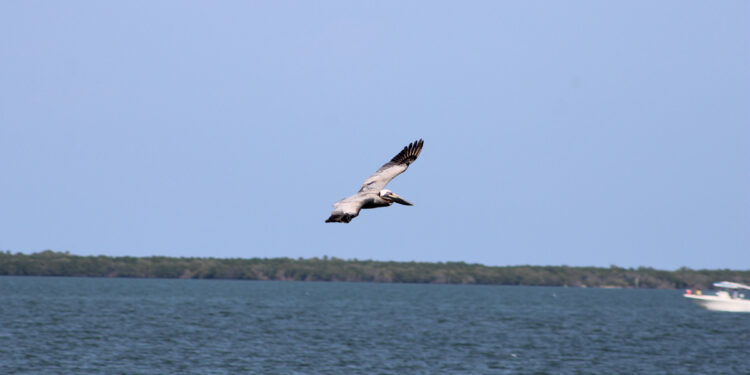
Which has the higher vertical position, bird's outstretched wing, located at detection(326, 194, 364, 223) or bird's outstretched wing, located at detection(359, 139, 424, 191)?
bird's outstretched wing, located at detection(359, 139, 424, 191)

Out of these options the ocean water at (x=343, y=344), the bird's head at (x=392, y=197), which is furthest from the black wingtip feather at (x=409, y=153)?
the ocean water at (x=343, y=344)

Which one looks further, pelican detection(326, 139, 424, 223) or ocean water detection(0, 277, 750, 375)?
ocean water detection(0, 277, 750, 375)

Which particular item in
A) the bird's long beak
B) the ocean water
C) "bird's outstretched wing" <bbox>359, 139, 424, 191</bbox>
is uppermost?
"bird's outstretched wing" <bbox>359, 139, 424, 191</bbox>

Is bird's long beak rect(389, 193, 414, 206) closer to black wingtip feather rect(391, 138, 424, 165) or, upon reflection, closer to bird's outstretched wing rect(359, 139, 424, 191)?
bird's outstretched wing rect(359, 139, 424, 191)

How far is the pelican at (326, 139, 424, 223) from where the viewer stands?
76.4 feet

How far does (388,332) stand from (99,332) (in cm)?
3458

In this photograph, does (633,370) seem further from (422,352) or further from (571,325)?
(571,325)

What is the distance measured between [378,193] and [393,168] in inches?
165

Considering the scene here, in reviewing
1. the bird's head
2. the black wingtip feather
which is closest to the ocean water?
the black wingtip feather

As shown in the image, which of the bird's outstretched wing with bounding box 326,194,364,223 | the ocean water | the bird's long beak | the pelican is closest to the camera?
the bird's outstretched wing with bounding box 326,194,364,223

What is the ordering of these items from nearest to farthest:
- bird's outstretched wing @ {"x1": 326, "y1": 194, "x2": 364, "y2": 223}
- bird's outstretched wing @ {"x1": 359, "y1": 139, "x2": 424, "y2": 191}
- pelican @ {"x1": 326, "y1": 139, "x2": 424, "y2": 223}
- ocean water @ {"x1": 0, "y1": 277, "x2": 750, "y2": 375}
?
bird's outstretched wing @ {"x1": 326, "y1": 194, "x2": 364, "y2": 223}, pelican @ {"x1": 326, "y1": 139, "x2": 424, "y2": 223}, bird's outstretched wing @ {"x1": 359, "y1": 139, "x2": 424, "y2": 191}, ocean water @ {"x1": 0, "y1": 277, "x2": 750, "y2": 375}

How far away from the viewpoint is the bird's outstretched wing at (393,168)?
27725mm

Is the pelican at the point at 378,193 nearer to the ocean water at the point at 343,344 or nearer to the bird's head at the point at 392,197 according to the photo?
the bird's head at the point at 392,197

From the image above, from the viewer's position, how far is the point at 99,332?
100 m
